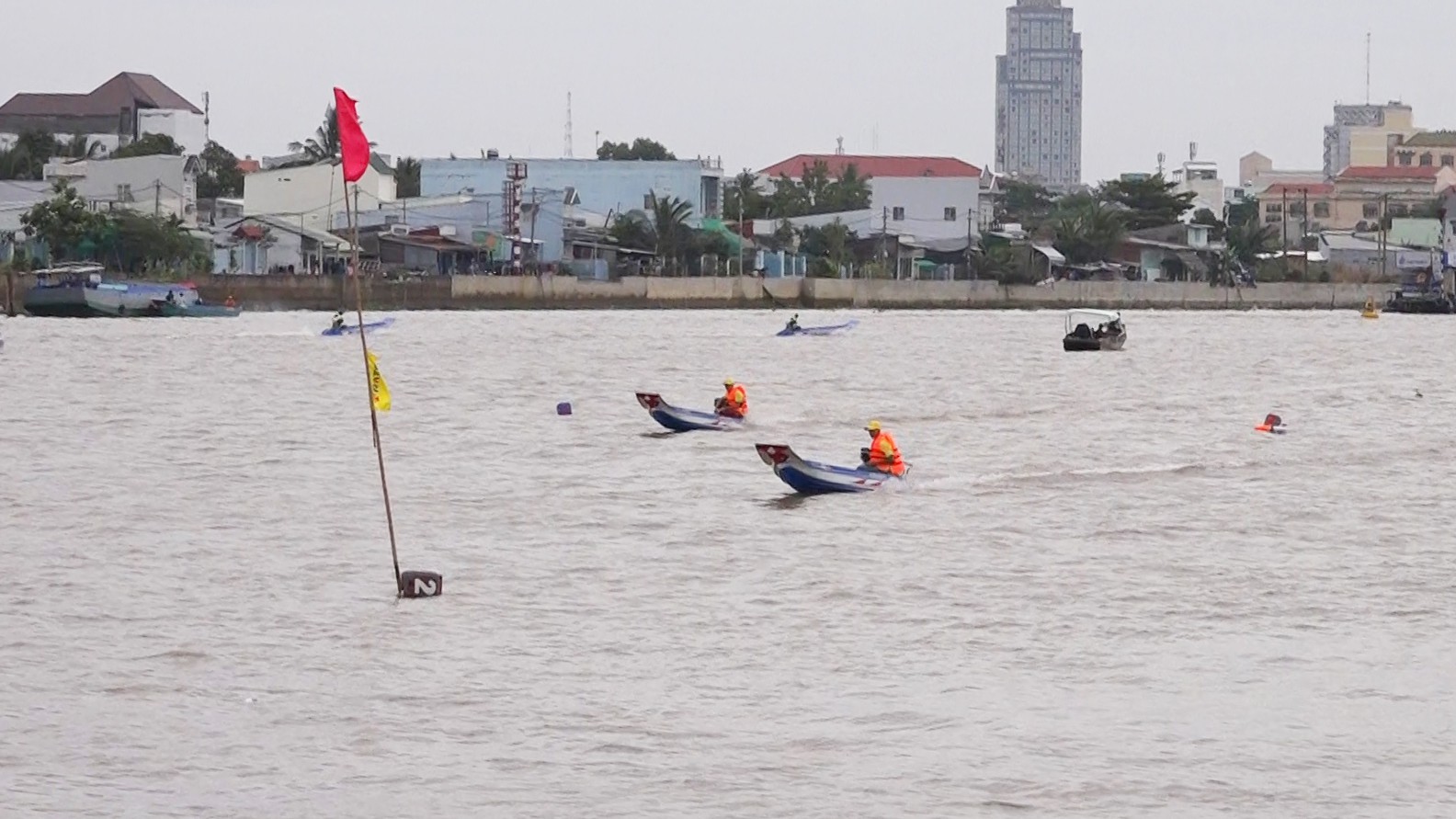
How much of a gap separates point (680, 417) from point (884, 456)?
28.4 ft

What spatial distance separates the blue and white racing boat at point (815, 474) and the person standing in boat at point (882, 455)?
0.29 ft

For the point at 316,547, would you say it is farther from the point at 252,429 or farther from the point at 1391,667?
the point at 252,429

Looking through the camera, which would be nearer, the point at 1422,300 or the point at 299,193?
the point at 299,193

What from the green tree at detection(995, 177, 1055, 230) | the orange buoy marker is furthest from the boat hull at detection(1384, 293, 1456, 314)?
the orange buoy marker

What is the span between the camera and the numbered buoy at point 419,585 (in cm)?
1922

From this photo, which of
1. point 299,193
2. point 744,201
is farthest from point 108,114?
point 744,201

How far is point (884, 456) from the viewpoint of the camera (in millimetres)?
27125

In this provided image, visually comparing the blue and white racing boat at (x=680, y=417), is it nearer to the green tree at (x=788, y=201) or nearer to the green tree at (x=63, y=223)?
the green tree at (x=63, y=223)

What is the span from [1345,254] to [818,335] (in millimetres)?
57476

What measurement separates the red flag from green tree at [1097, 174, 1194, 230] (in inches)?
4390

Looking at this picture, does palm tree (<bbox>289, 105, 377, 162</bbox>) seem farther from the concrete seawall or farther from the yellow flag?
the yellow flag

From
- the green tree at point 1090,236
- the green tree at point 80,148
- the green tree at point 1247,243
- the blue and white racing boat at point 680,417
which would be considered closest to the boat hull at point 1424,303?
the green tree at point 1247,243

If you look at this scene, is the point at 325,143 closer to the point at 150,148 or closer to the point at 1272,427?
the point at 150,148

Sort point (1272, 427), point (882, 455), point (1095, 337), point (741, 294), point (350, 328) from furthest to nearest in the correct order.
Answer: point (741, 294) < point (350, 328) < point (1095, 337) < point (1272, 427) < point (882, 455)
